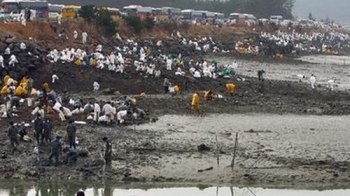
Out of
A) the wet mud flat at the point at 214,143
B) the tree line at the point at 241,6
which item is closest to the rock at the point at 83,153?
the wet mud flat at the point at 214,143

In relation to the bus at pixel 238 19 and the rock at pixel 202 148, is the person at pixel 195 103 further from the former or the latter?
the bus at pixel 238 19

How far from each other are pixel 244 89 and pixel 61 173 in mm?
18062

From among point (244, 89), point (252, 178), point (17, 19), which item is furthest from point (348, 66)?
point (252, 178)

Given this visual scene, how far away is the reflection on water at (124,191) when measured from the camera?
1773cm

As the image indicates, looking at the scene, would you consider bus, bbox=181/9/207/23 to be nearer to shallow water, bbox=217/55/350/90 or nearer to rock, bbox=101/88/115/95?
shallow water, bbox=217/55/350/90

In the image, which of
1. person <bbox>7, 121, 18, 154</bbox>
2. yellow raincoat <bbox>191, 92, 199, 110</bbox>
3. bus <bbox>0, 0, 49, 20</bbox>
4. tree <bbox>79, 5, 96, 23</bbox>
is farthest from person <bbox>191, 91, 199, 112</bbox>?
bus <bbox>0, 0, 49, 20</bbox>

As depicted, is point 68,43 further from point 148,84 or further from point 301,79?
point 301,79

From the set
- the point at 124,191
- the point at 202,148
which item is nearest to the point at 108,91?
the point at 202,148

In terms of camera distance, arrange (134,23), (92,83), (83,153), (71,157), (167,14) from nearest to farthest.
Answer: (71,157) < (83,153) < (92,83) < (134,23) < (167,14)

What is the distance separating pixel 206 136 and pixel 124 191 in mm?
6775

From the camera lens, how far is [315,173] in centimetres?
1942

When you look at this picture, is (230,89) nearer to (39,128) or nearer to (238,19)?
(39,128)

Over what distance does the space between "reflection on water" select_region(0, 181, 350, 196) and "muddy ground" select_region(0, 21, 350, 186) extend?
419 millimetres

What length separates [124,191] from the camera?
1786 cm
